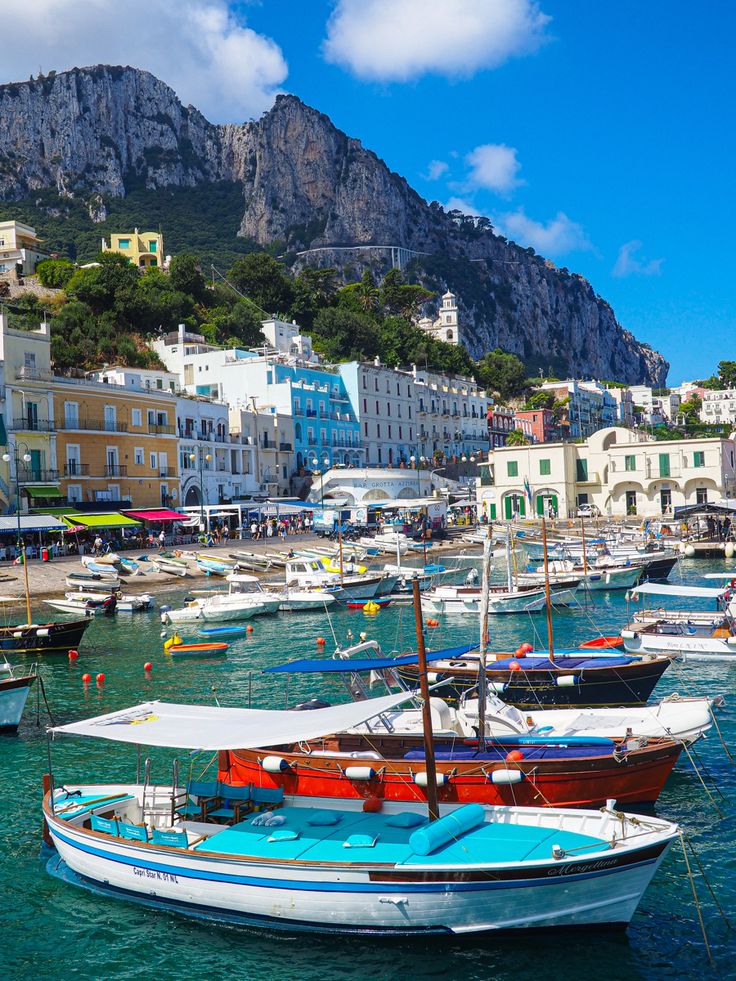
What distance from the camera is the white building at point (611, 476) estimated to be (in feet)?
234

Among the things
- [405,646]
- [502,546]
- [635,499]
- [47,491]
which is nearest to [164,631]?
[405,646]

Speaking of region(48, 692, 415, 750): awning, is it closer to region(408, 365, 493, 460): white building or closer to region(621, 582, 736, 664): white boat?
region(621, 582, 736, 664): white boat

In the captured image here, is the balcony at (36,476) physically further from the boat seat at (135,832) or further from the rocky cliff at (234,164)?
the rocky cliff at (234,164)

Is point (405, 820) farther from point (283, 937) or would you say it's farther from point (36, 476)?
point (36, 476)

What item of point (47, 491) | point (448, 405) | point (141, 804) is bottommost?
point (141, 804)

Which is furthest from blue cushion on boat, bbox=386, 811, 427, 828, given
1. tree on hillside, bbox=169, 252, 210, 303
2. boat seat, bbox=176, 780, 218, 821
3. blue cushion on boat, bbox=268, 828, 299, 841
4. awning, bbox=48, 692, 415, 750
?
tree on hillside, bbox=169, 252, 210, 303

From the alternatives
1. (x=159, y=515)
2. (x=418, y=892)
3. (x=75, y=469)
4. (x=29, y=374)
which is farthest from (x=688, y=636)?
(x=29, y=374)

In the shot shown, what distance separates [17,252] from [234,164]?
8894 cm

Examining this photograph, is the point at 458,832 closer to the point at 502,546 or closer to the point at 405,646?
the point at 405,646

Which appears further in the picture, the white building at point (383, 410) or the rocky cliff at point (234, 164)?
the rocky cliff at point (234, 164)

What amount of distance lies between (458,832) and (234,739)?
3.30 meters

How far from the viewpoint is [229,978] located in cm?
1080

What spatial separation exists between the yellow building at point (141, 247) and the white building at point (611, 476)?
206 feet

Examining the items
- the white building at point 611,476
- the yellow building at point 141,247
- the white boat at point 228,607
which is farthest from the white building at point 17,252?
the white boat at point 228,607
